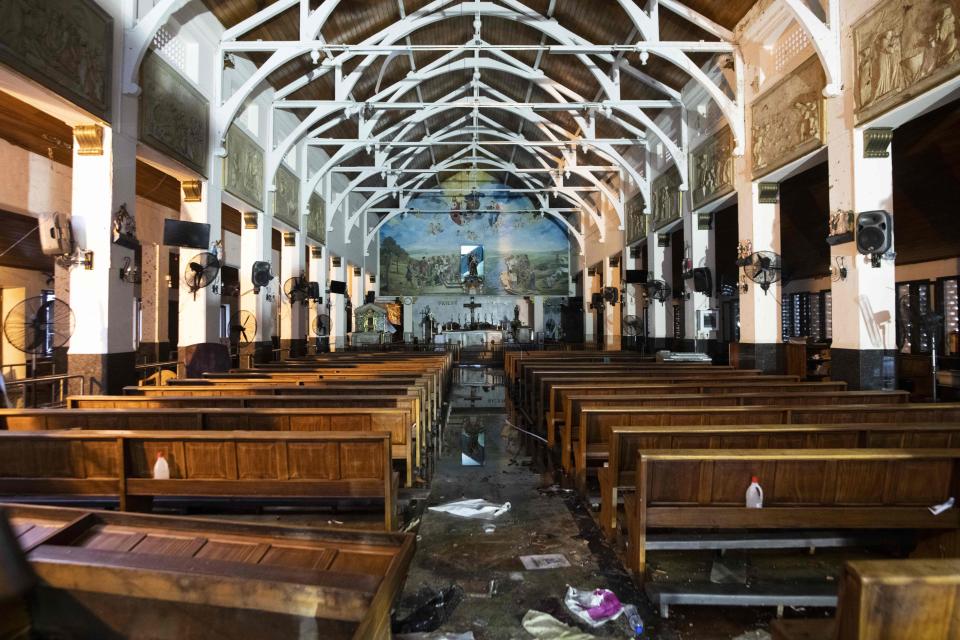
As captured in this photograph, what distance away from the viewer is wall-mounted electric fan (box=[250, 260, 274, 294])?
11719mm

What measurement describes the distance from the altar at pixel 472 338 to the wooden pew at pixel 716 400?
16.2 m

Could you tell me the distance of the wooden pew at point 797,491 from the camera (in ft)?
9.21

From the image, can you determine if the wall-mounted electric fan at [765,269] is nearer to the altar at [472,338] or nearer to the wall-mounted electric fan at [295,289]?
the wall-mounted electric fan at [295,289]

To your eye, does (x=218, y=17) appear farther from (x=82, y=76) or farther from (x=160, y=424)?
(x=160, y=424)

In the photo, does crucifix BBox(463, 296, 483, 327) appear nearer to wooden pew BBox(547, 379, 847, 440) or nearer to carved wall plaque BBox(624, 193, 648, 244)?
carved wall plaque BBox(624, 193, 648, 244)

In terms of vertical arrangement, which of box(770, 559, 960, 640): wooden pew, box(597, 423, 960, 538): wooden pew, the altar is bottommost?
box(597, 423, 960, 538): wooden pew

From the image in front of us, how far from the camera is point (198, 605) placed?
54.2 inches

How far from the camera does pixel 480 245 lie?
26844 mm

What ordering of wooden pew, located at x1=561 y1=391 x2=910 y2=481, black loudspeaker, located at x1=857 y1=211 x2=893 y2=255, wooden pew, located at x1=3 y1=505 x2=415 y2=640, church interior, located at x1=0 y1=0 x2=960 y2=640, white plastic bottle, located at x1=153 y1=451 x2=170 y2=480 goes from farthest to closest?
1. black loudspeaker, located at x1=857 y1=211 x2=893 y2=255
2. wooden pew, located at x1=561 y1=391 x2=910 y2=481
3. white plastic bottle, located at x1=153 y1=451 x2=170 y2=480
4. church interior, located at x1=0 y1=0 x2=960 y2=640
5. wooden pew, located at x1=3 y1=505 x2=415 y2=640

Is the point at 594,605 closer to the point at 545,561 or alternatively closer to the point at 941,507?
the point at 545,561

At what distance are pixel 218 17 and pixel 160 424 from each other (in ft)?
28.4

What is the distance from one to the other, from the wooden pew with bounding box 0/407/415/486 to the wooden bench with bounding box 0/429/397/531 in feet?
2.53

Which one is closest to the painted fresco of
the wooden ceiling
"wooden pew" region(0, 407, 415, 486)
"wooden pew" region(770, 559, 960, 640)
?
the wooden ceiling

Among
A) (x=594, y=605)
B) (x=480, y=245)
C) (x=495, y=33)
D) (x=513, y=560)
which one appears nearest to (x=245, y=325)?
(x=495, y=33)
